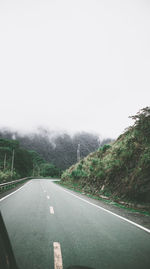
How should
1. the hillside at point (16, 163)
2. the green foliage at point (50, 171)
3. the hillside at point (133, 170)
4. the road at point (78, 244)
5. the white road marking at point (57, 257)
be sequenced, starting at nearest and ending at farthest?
the white road marking at point (57, 257) → the road at point (78, 244) → the hillside at point (133, 170) → the hillside at point (16, 163) → the green foliage at point (50, 171)

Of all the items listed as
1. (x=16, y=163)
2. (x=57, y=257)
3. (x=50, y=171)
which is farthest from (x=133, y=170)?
(x=50, y=171)

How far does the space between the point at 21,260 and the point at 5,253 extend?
5.76 feet

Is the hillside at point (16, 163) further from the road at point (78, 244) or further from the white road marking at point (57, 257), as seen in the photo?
the white road marking at point (57, 257)

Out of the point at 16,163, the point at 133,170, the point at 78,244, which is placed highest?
the point at 16,163

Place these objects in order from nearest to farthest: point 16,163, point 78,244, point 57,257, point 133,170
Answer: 1. point 57,257
2. point 78,244
3. point 133,170
4. point 16,163

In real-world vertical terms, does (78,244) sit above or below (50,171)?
above

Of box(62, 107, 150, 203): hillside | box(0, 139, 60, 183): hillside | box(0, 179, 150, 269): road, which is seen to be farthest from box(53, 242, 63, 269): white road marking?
box(0, 139, 60, 183): hillside

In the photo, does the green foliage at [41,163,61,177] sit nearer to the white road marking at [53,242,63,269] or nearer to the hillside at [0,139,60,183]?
the hillside at [0,139,60,183]

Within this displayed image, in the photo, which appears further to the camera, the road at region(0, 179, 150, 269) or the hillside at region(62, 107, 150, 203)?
the hillside at region(62, 107, 150, 203)

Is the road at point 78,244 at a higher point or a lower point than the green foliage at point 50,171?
higher

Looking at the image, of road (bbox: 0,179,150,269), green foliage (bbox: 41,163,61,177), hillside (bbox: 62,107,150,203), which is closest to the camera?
road (bbox: 0,179,150,269)

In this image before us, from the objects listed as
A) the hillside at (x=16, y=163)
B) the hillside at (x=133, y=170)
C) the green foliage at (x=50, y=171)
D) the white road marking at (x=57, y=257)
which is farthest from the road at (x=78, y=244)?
the green foliage at (x=50, y=171)

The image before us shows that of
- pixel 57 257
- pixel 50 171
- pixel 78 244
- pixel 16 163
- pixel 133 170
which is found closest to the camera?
pixel 57 257

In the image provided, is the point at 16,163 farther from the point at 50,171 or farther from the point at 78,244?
the point at 78,244
